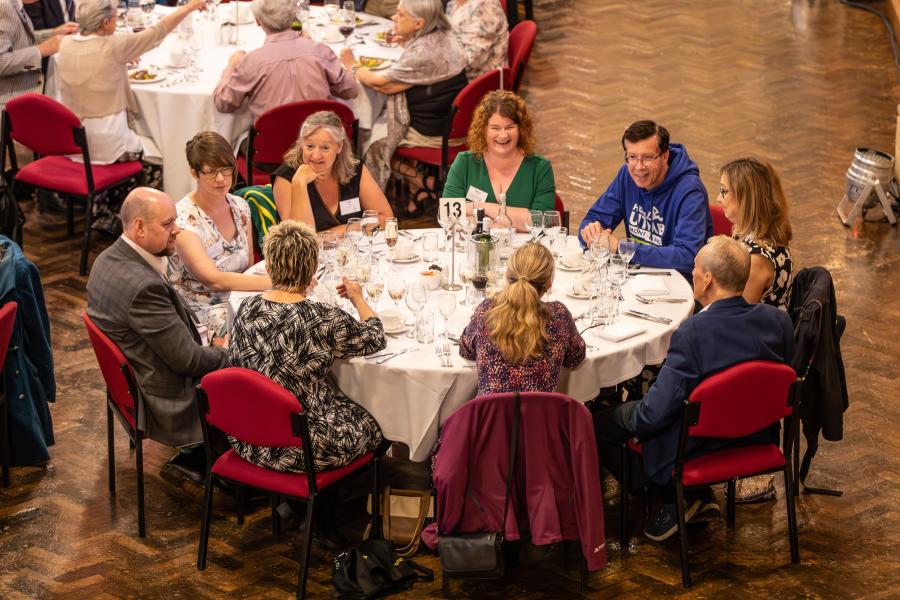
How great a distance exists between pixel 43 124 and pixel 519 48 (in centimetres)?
301

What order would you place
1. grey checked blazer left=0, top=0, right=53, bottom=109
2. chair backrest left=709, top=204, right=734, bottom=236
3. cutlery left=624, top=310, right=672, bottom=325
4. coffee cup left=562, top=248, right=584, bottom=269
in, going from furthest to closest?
1. grey checked blazer left=0, top=0, right=53, bottom=109
2. chair backrest left=709, top=204, right=734, bottom=236
3. coffee cup left=562, top=248, right=584, bottom=269
4. cutlery left=624, top=310, right=672, bottom=325

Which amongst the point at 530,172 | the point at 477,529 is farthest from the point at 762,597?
the point at 530,172

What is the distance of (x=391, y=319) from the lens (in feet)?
15.1

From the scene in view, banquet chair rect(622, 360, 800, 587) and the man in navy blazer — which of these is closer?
banquet chair rect(622, 360, 800, 587)

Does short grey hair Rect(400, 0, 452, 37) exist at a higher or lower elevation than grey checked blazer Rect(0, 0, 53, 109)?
higher

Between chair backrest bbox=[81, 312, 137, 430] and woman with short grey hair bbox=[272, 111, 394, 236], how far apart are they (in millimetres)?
1377

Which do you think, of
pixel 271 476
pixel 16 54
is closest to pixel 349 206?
pixel 271 476

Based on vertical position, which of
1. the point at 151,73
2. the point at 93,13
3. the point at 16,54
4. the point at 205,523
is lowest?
the point at 205,523

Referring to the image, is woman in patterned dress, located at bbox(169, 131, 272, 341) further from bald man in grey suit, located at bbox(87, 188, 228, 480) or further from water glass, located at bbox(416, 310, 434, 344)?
water glass, located at bbox(416, 310, 434, 344)

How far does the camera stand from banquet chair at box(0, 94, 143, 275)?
6.69 m

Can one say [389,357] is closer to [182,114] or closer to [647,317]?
[647,317]

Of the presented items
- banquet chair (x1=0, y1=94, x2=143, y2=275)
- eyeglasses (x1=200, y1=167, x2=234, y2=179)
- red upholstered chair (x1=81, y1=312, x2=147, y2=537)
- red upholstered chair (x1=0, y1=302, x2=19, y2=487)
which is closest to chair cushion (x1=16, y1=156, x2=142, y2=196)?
banquet chair (x1=0, y1=94, x2=143, y2=275)

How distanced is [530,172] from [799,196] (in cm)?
284

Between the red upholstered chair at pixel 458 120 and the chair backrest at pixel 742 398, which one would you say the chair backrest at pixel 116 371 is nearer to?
the chair backrest at pixel 742 398
